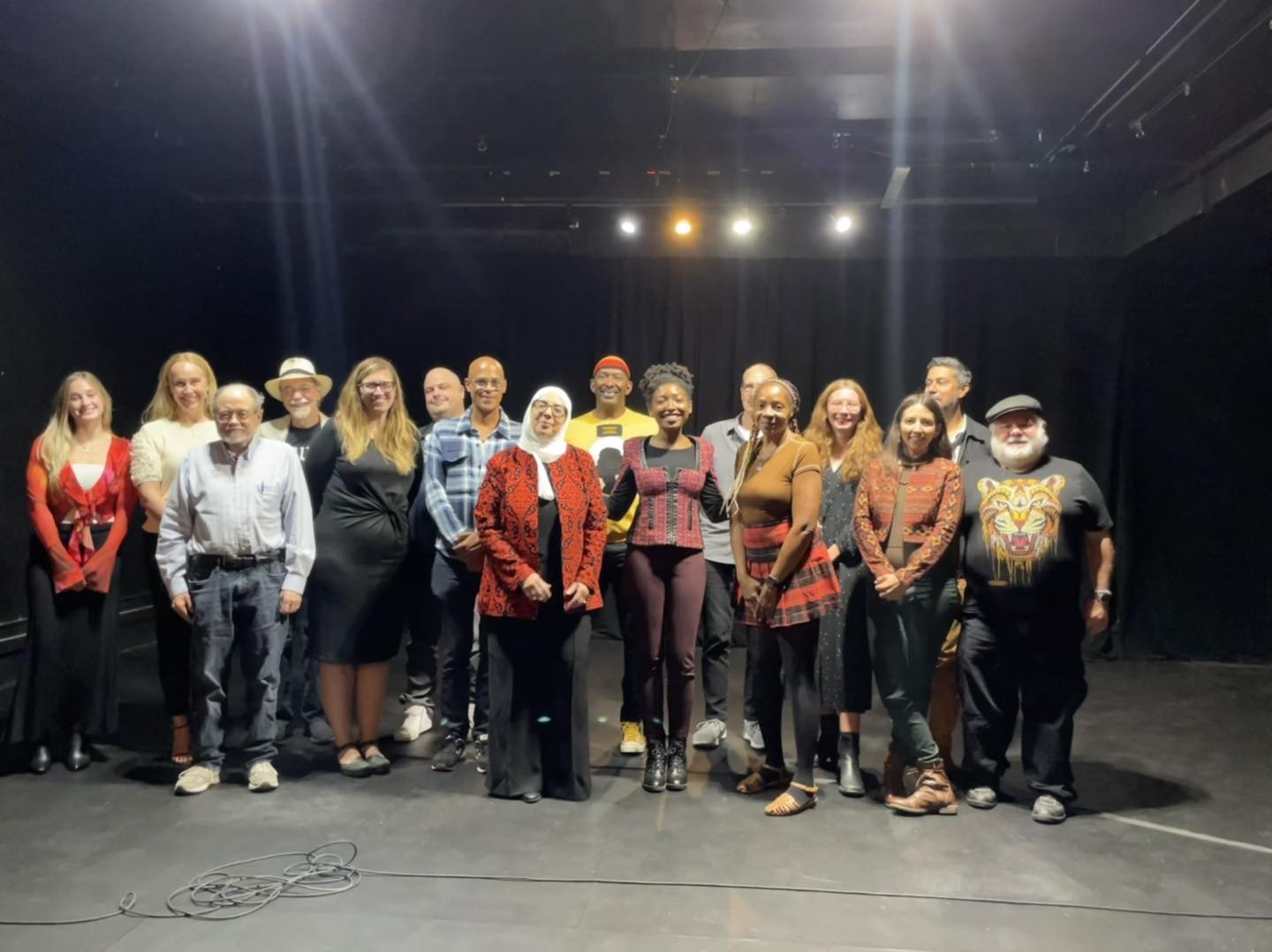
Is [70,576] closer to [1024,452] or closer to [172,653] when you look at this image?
[172,653]

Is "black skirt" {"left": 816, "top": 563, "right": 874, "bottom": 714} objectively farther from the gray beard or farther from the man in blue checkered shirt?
the man in blue checkered shirt

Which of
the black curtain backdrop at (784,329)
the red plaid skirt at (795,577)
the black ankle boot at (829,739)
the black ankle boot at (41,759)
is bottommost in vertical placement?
the black ankle boot at (41,759)

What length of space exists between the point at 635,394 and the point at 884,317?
1935 mm

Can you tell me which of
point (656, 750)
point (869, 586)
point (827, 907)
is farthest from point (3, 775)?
point (869, 586)

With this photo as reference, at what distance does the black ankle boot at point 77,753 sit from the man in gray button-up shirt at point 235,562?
0.55 meters

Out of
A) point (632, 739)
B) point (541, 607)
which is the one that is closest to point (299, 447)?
point (541, 607)

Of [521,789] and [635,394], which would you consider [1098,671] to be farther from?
[521,789]

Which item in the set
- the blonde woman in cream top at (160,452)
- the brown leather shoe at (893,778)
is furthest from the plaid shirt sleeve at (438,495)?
the brown leather shoe at (893,778)

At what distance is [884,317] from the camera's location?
6609 millimetres

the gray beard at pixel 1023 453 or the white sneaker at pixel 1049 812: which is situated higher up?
the gray beard at pixel 1023 453

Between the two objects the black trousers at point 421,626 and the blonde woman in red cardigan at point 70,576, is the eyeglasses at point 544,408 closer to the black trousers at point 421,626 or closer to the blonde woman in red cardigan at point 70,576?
the black trousers at point 421,626

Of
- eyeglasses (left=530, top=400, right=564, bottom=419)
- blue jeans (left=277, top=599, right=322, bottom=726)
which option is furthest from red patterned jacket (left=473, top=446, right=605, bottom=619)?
blue jeans (left=277, top=599, right=322, bottom=726)

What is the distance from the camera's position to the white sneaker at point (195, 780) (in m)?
3.25

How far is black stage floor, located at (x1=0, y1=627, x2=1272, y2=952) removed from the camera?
2.34 meters
